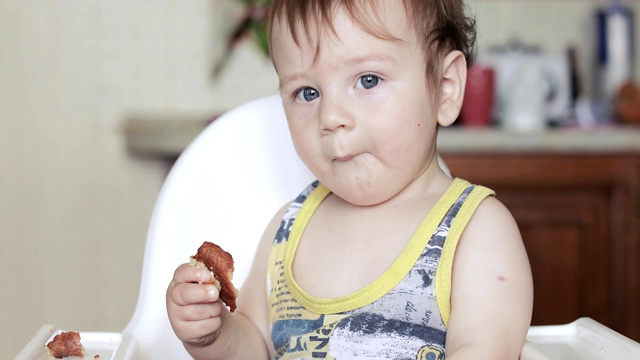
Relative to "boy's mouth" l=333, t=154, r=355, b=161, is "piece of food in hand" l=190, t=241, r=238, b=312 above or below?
below

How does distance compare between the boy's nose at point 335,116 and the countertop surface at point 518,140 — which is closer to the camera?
the boy's nose at point 335,116

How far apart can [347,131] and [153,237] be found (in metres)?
0.35

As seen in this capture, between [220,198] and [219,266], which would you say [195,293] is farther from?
[220,198]

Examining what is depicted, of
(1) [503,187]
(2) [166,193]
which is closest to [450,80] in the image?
(2) [166,193]

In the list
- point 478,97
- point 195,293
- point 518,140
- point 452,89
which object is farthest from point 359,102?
point 478,97

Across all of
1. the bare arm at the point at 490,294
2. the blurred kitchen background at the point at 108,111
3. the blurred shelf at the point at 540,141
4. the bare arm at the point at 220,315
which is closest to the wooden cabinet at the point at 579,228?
the blurred shelf at the point at 540,141

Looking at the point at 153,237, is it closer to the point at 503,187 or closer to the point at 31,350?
the point at 31,350

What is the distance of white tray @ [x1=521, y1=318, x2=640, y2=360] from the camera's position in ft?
2.77

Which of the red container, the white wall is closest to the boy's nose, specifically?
the red container

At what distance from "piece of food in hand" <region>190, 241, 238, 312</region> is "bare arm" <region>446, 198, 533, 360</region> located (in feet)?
0.69

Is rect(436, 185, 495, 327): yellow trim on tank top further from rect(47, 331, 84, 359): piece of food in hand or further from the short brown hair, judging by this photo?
rect(47, 331, 84, 359): piece of food in hand

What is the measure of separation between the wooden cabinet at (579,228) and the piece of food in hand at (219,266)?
133 cm

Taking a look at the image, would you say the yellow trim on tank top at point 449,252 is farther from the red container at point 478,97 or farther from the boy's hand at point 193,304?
the red container at point 478,97

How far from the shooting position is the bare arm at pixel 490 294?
0.85 metres
